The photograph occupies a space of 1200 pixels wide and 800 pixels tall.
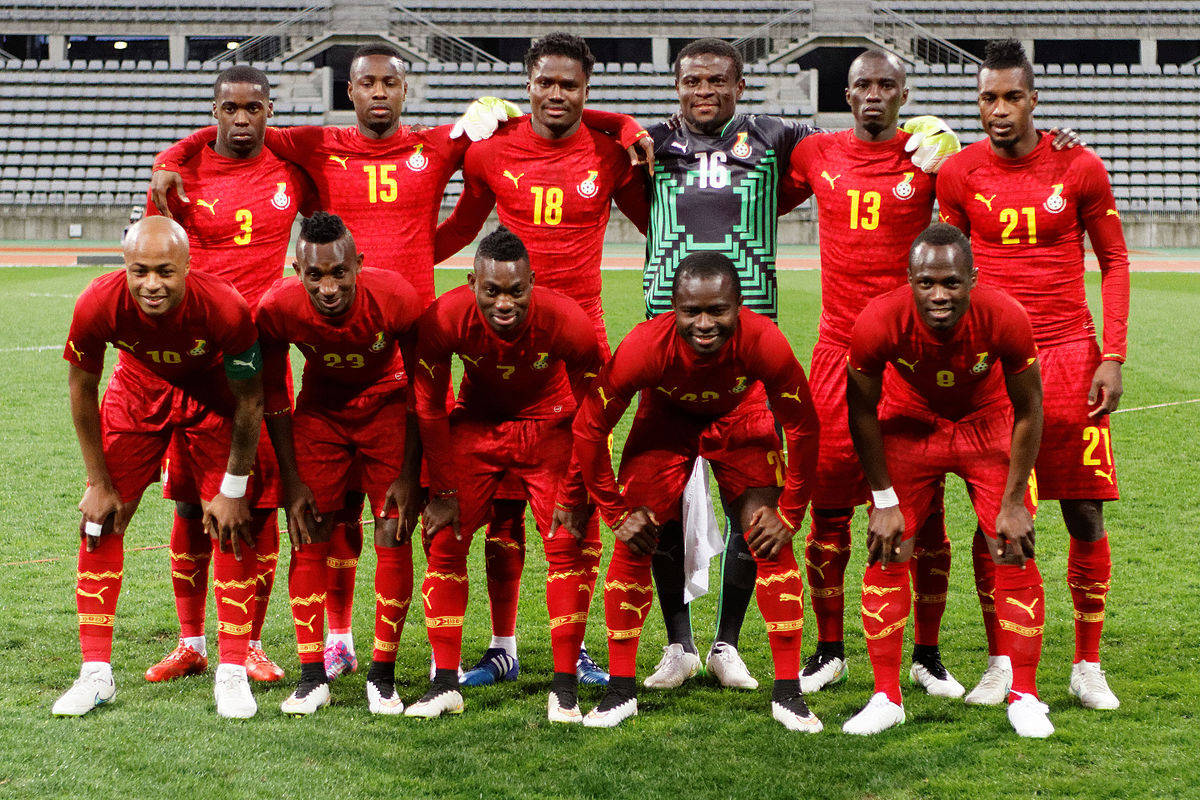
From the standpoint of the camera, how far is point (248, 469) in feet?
15.3

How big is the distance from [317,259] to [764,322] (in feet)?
5.25

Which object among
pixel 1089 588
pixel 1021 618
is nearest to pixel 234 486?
pixel 1021 618

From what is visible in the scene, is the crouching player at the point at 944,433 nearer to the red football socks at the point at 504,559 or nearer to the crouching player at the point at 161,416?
the red football socks at the point at 504,559

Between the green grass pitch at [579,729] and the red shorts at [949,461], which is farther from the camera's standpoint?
the red shorts at [949,461]

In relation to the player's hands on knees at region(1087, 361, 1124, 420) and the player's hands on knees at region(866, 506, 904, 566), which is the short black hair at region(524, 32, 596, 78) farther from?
the player's hands on knees at region(1087, 361, 1124, 420)

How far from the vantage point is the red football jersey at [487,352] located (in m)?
4.55

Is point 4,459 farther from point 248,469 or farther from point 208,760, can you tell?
point 208,760

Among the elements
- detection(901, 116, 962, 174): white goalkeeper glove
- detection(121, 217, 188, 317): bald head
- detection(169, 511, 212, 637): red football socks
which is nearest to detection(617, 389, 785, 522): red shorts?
detection(901, 116, 962, 174): white goalkeeper glove

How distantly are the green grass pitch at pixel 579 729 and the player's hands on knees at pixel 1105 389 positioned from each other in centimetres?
108

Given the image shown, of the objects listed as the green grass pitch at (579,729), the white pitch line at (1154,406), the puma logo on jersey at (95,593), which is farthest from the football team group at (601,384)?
the white pitch line at (1154,406)

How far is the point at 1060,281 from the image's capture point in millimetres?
4727

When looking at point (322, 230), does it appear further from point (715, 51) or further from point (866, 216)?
point (866, 216)

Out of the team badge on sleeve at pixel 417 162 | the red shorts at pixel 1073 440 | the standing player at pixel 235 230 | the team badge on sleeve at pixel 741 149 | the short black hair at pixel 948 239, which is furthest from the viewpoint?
the team badge on sleeve at pixel 417 162

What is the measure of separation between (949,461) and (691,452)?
930 millimetres
